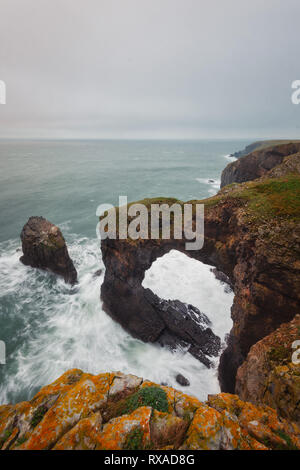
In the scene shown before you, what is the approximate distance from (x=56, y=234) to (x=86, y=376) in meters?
24.1

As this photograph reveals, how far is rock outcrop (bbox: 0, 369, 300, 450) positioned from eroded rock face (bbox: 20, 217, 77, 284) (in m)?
22.2

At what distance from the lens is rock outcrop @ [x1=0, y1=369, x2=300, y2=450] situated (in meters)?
5.70

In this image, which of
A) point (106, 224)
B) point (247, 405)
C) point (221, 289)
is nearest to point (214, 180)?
point (221, 289)

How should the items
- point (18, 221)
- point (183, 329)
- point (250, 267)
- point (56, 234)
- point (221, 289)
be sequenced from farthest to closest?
1. point (18, 221)
2. point (56, 234)
3. point (221, 289)
4. point (183, 329)
5. point (250, 267)

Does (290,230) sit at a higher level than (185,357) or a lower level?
higher

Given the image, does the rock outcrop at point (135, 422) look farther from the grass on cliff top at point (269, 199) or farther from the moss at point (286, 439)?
the grass on cliff top at point (269, 199)

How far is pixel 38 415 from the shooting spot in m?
6.79

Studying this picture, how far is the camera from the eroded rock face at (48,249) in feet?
93.9

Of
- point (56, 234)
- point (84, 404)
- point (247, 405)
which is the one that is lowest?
point (247, 405)

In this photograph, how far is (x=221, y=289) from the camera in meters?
25.7

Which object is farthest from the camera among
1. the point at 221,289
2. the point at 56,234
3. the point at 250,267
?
the point at 56,234

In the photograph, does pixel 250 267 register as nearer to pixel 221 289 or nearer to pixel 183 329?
pixel 183 329

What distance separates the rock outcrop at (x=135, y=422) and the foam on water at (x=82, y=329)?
36.9ft

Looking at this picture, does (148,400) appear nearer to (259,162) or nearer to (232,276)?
(232,276)
